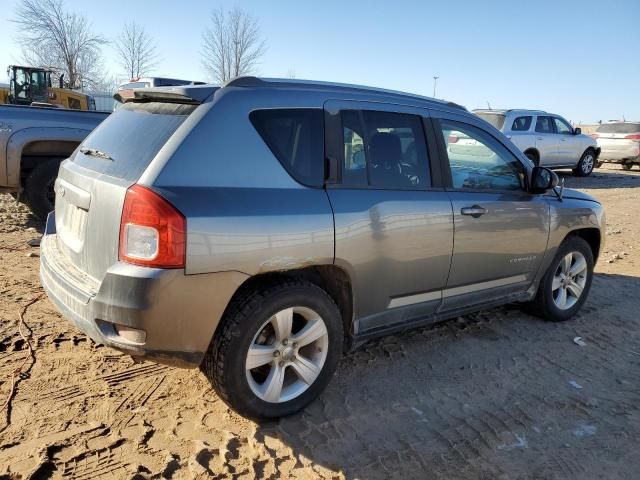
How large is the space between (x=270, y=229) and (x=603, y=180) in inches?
643

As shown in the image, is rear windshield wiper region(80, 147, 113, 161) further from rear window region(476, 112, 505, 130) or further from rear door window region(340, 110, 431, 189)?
rear window region(476, 112, 505, 130)

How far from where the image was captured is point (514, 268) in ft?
13.3

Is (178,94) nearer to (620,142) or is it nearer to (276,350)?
(276,350)

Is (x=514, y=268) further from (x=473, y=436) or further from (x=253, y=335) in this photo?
(x=253, y=335)

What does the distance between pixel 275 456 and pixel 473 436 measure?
1.09 m

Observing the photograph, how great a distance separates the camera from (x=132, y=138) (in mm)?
2861

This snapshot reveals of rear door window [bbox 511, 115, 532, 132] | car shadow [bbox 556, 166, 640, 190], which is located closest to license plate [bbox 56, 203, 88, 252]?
rear door window [bbox 511, 115, 532, 132]

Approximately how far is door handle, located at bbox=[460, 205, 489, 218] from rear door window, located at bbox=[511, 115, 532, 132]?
10788mm

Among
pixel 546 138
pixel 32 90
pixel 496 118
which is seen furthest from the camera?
pixel 32 90

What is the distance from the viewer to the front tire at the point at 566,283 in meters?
4.49

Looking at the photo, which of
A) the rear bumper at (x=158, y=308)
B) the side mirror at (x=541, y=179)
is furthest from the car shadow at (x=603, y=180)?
the rear bumper at (x=158, y=308)

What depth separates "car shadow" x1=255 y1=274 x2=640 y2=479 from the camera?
271 centimetres

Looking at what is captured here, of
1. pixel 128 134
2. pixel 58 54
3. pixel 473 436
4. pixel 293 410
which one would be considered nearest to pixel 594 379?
pixel 473 436

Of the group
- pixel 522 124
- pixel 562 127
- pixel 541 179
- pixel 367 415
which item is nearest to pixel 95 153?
pixel 367 415
